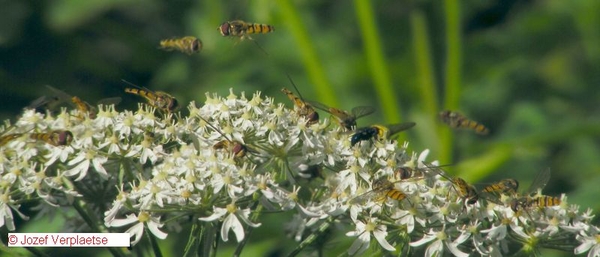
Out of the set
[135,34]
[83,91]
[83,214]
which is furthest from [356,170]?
[135,34]

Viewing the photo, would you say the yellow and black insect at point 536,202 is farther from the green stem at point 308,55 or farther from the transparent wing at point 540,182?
the green stem at point 308,55

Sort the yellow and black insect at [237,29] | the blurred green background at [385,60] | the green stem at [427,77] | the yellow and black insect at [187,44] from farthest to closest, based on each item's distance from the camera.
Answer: the blurred green background at [385,60]
the green stem at [427,77]
the yellow and black insect at [187,44]
the yellow and black insect at [237,29]

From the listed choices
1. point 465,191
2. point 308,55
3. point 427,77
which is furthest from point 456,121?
point 465,191

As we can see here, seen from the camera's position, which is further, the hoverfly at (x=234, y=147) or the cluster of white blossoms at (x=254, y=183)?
the hoverfly at (x=234, y=147)

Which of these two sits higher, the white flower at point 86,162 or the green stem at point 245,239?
the white flower at point 86,162

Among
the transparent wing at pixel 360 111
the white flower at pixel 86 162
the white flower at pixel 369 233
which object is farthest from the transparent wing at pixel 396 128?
the white flower at pixel 86 162

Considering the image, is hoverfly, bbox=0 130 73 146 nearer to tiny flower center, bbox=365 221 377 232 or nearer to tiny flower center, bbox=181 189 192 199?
tiny flower center, bbox=181 189 192 199
